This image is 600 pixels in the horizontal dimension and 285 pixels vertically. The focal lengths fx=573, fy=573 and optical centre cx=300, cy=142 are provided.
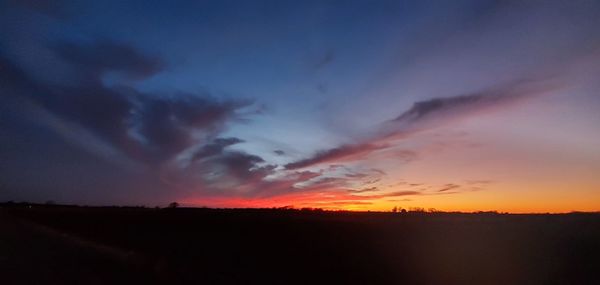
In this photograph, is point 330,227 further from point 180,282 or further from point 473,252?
point 180,282

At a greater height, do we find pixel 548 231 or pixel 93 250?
pixel 548 231

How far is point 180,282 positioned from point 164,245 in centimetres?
1724

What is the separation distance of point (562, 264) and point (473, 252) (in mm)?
4879

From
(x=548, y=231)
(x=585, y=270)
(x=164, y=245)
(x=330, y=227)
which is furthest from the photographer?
(x=330, y=227)

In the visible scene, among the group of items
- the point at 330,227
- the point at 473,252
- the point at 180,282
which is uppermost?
the point at 330,227

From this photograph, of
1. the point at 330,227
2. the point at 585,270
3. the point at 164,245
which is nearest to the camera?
the point at 585,270

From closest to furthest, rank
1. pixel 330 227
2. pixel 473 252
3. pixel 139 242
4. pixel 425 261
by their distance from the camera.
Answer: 1. pixel 425 261
2. pixel 473 252
3. pixel 139 242
4. pixel 330 227

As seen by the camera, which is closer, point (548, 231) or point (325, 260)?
point (325, 260)

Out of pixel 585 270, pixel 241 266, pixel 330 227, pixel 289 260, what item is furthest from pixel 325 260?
pixel 330 227

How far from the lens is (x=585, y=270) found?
27.9 meters

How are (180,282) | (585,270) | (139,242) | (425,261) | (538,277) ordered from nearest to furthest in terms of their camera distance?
(180,282)
(538,277)
(585,270)
(425,261)
(139,242)

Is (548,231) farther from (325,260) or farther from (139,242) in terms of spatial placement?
(139,242)

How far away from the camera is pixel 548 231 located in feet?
147

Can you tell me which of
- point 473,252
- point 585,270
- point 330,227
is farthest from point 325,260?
point 330,227
